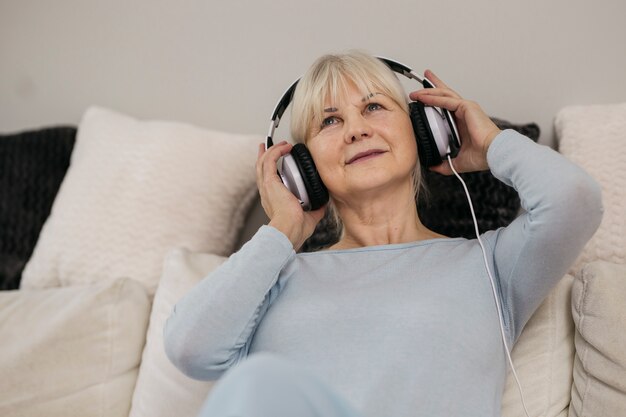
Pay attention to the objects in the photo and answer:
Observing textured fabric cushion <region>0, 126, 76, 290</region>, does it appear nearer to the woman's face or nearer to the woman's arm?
the woman's face

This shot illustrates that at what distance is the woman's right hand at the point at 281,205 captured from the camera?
1.17 meters

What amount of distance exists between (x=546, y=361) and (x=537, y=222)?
27cm

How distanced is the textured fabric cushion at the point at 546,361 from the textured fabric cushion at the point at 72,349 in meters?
0.76

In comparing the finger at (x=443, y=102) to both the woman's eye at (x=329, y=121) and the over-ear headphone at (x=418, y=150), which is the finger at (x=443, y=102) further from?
the woman's eye at (x=329, y=121)

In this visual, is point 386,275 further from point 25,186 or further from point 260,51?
point 25,186

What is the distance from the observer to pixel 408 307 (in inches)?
40.7

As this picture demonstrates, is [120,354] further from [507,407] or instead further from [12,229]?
[507,407]

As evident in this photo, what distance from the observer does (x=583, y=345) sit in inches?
42.7

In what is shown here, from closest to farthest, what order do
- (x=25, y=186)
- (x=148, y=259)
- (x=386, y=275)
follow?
1. (x=386, y=275)
2. (x=148, y=259)
3. (x=25, y=186)

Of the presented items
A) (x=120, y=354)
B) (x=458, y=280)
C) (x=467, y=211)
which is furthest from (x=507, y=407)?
(x=120, y=354)

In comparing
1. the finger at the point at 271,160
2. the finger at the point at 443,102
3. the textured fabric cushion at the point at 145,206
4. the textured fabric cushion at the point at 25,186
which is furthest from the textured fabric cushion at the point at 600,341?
the textured fabric cushion at the point at 25,186

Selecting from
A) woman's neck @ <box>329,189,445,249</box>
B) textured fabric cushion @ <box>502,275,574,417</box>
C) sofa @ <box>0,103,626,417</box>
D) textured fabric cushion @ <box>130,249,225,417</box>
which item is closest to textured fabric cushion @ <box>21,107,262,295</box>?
sofa @ <box>0,103,626,417</box>

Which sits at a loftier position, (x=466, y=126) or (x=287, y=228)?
(x=466, y=126)

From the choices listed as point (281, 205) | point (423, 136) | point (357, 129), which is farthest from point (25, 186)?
point (423, 136)
